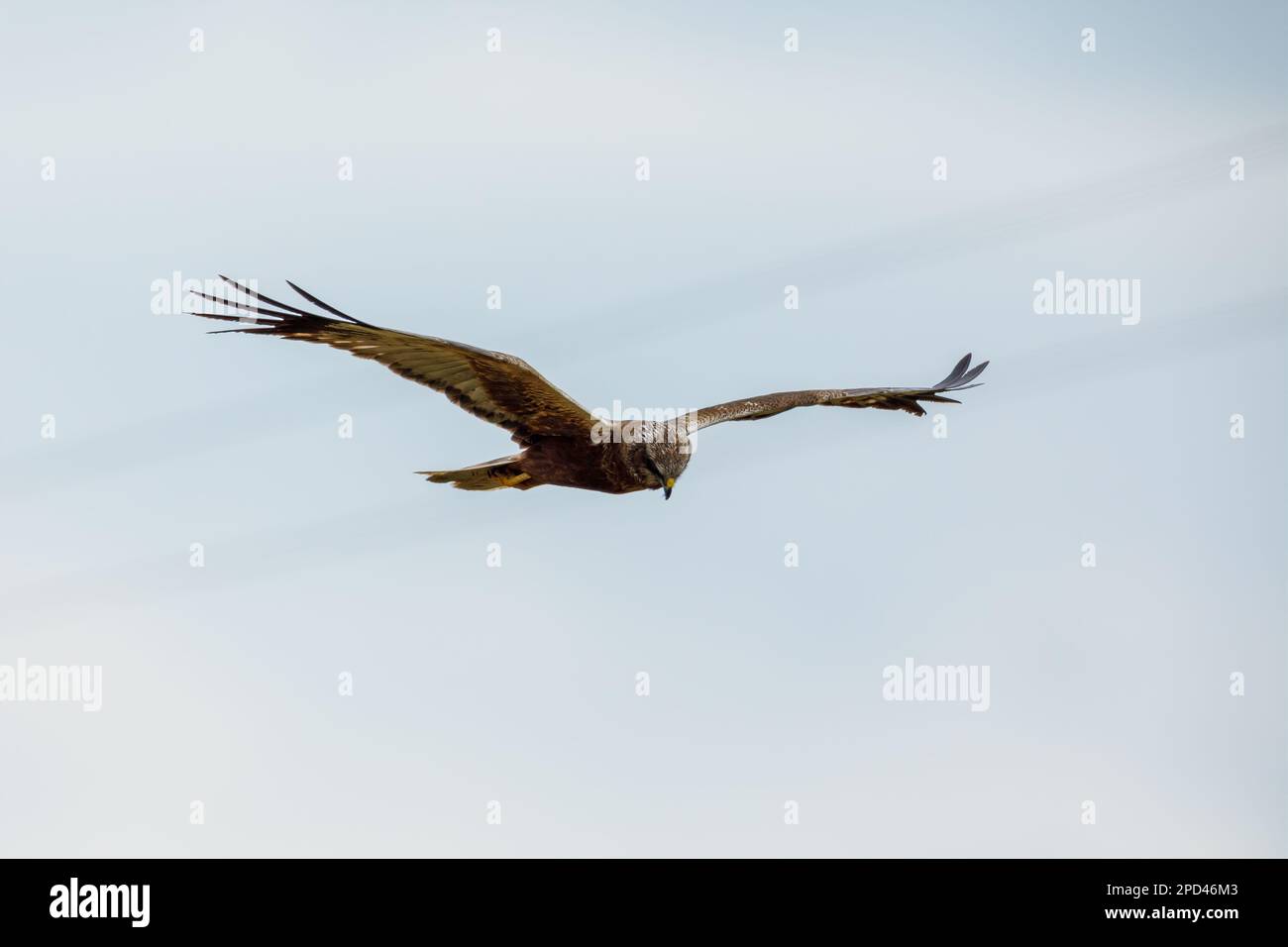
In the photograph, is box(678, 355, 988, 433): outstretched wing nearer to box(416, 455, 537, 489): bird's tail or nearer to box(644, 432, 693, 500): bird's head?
box(644, 432, 693, 500): bird's head

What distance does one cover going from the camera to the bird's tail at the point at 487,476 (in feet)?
48.4

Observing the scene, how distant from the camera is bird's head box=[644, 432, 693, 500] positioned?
13.8 meters

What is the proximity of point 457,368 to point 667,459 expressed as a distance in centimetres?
199

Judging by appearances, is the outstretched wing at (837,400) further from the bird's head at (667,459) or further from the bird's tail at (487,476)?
the bird's tail at (487,476)

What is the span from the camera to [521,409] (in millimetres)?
14414

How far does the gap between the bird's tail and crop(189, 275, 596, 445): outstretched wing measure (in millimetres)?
278

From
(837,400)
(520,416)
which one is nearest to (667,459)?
(520,416)

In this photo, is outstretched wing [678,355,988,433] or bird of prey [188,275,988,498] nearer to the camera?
bird of prey [188,275,988,498]

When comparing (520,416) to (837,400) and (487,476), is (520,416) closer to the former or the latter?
(487,476)

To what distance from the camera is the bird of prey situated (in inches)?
533

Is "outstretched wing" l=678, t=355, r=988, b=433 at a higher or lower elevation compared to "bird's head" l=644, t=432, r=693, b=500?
higher

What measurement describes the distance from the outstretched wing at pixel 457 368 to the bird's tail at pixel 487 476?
0.28 m

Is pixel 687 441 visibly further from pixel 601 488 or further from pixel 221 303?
pixel 221 303

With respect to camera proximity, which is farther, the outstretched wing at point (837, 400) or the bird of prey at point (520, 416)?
the outstretched wing at point (837, 400)
